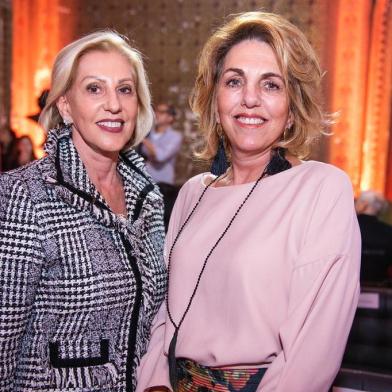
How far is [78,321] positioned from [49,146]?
55 centimetres

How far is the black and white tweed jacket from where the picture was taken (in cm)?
167

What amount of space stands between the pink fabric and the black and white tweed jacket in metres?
0.14

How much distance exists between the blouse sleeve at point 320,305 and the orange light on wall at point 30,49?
8.74 m

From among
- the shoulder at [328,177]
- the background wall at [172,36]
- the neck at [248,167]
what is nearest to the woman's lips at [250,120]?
the neck at [248,167]

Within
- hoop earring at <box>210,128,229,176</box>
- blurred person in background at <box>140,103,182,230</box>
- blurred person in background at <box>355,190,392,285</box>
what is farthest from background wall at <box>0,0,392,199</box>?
hoop earring at <box>210,128,229,176</box>

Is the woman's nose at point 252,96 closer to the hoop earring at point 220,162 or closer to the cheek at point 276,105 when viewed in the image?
the cheek at point 276,105

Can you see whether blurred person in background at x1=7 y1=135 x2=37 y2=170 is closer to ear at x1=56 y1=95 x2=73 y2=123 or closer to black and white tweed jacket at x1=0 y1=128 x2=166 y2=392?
ear at x1=56 y1=95 x2=73 y2=123

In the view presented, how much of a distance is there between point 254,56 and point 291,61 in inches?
4.4

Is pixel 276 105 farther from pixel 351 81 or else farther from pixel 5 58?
pixel 5 58

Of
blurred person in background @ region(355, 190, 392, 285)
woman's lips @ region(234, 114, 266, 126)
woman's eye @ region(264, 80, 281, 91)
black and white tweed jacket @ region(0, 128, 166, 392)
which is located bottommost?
blurred person in background @ region(355, 190, 392, 285)

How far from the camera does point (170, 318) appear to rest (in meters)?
1.86

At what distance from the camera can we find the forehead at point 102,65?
75.7 inches

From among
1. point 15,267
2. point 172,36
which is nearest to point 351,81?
point 172,36

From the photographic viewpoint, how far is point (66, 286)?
172 cm
